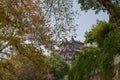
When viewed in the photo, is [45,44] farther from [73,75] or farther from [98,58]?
[98,58]

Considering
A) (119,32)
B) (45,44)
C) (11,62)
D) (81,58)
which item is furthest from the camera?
(11,62)

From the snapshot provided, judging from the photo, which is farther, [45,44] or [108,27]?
[45,44]

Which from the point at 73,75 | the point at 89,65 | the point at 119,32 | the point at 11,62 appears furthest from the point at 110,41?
the point at 11,62

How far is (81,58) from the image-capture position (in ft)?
39.3

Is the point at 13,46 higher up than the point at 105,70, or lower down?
higher up

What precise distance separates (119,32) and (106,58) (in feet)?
2.77

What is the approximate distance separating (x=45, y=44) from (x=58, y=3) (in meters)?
4.60

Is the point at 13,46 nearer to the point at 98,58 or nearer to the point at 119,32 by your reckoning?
the point at 98,58

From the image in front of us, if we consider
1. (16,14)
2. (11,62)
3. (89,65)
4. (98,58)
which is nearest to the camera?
(98,58)

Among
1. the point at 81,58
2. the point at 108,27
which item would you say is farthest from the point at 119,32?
the point at 81,58

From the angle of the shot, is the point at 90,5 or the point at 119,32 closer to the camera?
the point at 119,32

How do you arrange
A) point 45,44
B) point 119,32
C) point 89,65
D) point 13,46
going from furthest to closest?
point 13,46, point 45,44, point 89,65, point 119,32

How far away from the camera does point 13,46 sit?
1634 centimetres

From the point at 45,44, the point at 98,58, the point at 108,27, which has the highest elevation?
the point at 45,44
